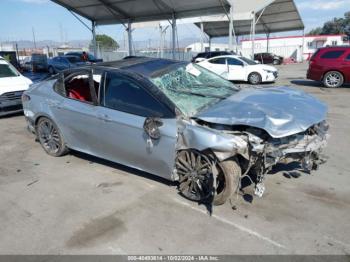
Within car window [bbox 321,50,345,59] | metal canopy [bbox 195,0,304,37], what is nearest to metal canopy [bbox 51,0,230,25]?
metal canopy [bbox 195,0,304,37]

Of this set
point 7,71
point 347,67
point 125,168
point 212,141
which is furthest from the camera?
point 347,67

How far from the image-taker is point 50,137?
549 cm

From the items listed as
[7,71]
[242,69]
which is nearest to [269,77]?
[242,69]

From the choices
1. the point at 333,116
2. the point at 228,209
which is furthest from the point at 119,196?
the point at 333,116

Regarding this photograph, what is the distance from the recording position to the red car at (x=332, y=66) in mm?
13286

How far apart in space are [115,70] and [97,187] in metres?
1.63

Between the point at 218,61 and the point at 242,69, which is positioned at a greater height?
the point at 218,61

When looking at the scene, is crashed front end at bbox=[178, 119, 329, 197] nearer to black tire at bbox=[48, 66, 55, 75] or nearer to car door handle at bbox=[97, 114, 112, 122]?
car door handle at bbox=[97, 114, 112, 122]

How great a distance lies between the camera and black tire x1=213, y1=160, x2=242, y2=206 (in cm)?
351

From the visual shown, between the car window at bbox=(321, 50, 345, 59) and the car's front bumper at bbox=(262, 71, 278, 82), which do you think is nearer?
the car window at bbox=(321, 50, 345, 59)

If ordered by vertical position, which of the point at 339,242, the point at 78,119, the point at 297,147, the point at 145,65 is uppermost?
the point at 145,65

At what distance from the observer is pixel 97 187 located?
14.2ft

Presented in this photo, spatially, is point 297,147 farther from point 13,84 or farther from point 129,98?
point 13,84

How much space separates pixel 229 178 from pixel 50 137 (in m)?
3.42
